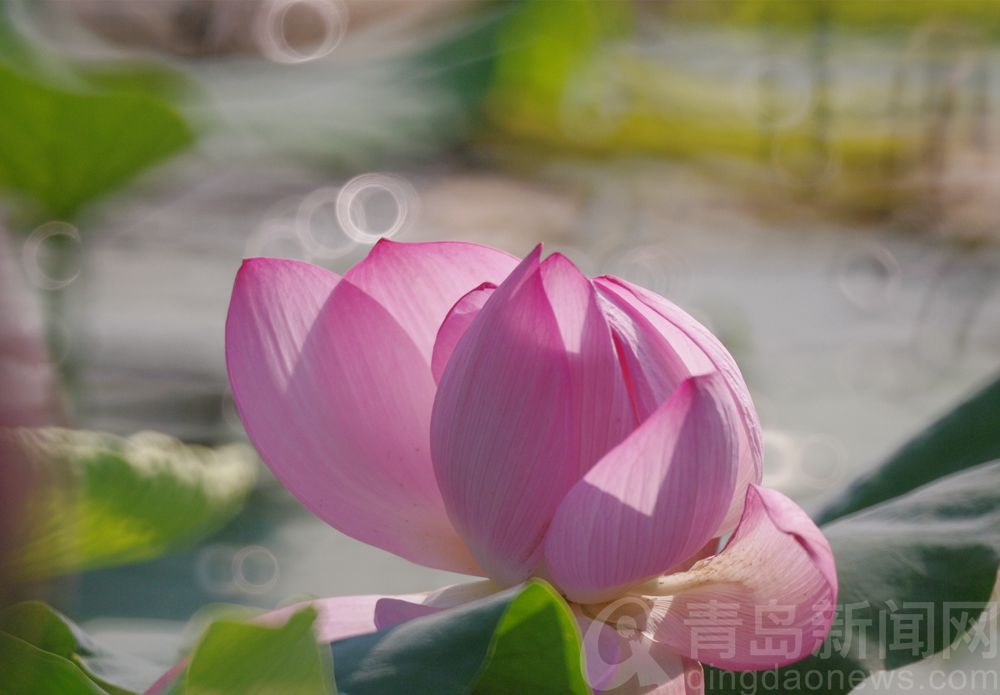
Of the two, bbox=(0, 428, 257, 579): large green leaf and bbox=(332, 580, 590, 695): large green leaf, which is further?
bbox=(0, 428, 257, 579): large green leaf

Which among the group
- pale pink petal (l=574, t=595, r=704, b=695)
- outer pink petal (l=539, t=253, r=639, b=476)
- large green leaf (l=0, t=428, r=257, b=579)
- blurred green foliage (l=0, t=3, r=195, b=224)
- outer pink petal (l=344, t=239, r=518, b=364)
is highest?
blurred green foliage (l=0, t=3, r=195, b=224)

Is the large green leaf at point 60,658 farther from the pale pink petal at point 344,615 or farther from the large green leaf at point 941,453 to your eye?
the large green leaf at point 941,453

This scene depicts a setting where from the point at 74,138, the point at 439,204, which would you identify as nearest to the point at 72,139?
the point at 74,138

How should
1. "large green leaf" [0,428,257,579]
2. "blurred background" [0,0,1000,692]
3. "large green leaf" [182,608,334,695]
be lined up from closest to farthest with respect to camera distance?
"large green leaf" [182,608,334,695] < "large green leaf" [0,428,257,579] < "blurred background" [0,0,1000,692]

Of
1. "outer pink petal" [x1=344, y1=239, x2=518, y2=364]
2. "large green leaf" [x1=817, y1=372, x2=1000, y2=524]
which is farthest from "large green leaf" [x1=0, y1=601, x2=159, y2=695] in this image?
"large green leaf" [x1=817, y1=372, x2=1000, y2=524]

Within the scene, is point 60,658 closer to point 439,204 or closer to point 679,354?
point 679,354

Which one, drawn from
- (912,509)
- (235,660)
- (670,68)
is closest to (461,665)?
(235,660)

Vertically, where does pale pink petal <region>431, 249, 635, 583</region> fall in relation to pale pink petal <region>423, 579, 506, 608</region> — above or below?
above

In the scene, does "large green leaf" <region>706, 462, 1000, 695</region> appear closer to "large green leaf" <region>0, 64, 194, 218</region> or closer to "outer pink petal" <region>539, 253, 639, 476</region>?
"outer pink petal" <region>539, 253, 639, 476</region>
